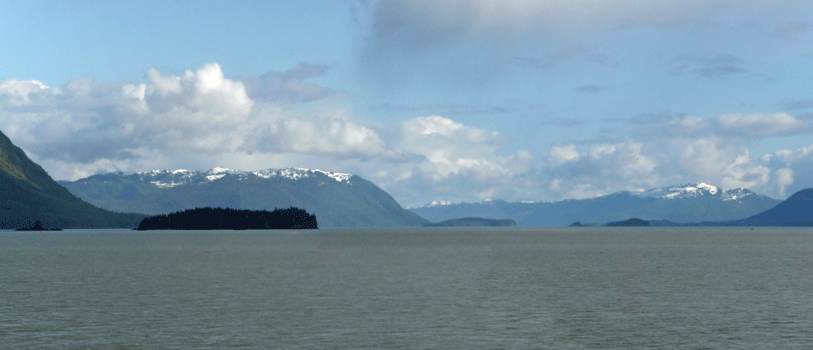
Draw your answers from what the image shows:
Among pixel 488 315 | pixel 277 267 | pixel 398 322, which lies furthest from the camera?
pixel 277 267

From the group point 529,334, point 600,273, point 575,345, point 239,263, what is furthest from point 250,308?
point 239,263

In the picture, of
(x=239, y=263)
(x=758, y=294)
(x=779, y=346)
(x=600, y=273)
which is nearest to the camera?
(x=779, y=346)

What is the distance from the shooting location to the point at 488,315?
59938 mm

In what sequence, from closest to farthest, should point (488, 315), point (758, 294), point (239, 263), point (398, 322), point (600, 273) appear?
point (398, 322)
point (488, 315)
point (758, 294)
point (600, 273)
point (239, 263)

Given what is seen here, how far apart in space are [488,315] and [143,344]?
27.4 metres

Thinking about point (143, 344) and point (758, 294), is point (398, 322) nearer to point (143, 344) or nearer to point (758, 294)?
point (143, 344)

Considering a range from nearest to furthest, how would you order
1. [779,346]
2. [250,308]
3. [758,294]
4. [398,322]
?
[779,346], [398,322], [250,308], [758,294]

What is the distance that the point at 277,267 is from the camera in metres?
120

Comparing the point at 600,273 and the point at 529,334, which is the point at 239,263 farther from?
the point at 529,334

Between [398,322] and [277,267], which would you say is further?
[277,267]

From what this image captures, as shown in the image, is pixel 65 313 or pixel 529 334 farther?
pixel 65 313

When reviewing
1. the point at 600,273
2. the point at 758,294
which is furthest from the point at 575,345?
the point at 600,273

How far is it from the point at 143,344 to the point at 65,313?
1824 centimetres

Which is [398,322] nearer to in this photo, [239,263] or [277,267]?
[277,267]
